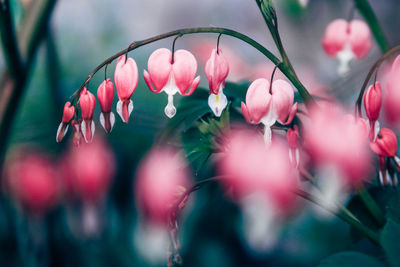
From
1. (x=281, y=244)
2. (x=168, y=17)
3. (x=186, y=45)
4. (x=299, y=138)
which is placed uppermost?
(x=168, y=17)

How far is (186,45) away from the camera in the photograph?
52.6 inches

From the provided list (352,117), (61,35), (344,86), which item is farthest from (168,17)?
(352,117)

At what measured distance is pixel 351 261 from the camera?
0.65 metres

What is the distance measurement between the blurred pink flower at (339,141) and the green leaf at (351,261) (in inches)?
5.1

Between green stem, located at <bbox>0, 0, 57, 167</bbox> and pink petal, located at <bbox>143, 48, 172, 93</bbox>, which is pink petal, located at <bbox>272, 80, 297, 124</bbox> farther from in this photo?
green stem, located at <bbox>0, 0, 57, 167</bbox>

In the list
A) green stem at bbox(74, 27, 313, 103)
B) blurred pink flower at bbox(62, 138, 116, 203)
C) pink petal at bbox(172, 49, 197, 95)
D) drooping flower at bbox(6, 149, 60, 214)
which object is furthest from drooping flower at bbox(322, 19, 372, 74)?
drooping flower at bbox(6, 149, 60, 214)

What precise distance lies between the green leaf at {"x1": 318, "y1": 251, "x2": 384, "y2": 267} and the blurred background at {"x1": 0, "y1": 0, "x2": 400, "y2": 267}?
0.28 m

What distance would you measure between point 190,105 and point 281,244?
534 mm

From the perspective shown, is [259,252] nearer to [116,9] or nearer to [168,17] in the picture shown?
[168,17]

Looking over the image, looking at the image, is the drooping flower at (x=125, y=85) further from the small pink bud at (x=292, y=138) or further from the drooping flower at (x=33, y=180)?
the drooping flower at (x=33, y=180)

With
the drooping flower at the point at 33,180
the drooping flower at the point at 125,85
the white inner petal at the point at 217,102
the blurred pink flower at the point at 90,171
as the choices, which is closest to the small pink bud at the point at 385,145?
the white inner petal at the point at 217,102

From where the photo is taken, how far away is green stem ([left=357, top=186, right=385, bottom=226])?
734 millimetres

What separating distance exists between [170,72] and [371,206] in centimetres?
43

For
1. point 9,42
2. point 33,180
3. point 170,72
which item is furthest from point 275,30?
point 33,180
